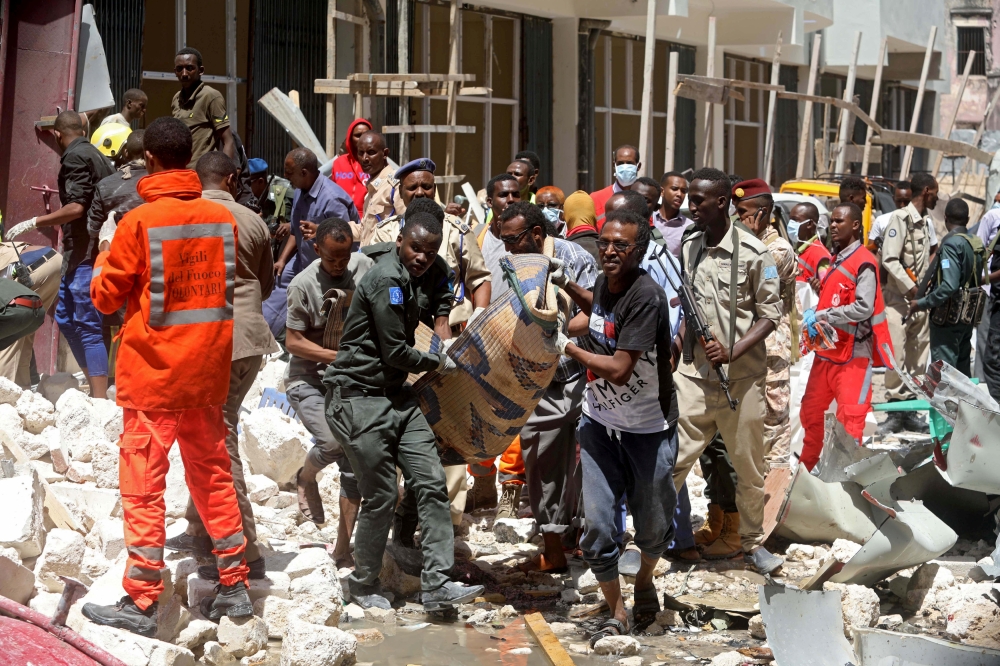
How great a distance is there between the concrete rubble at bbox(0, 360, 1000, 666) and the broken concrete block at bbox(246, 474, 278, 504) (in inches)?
0.5

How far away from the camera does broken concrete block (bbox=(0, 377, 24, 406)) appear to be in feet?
A: 23.0

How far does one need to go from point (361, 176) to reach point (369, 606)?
4.13 m

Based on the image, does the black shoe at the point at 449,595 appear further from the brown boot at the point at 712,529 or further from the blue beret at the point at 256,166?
the blue beret at the point at 256,166

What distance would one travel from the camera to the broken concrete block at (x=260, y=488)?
6734 mm

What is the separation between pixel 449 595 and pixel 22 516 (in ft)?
6.19

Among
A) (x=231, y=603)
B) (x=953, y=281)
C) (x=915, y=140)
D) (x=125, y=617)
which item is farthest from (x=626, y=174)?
(x=915, y=140)

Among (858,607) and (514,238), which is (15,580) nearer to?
(514,238)

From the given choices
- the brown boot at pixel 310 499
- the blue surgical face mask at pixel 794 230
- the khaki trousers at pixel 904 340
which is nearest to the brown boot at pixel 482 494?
the brown boot at pixel 310 499

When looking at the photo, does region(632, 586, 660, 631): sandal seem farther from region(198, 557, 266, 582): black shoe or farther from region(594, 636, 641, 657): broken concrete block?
region(198, 557, 266, 582): black shoe

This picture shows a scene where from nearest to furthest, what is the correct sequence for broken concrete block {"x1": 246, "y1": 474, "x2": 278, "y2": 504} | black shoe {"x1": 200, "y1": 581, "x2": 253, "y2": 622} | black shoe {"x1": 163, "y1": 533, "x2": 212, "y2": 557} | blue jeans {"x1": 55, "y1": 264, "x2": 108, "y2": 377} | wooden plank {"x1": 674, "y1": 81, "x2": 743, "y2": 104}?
black shoe {"x1": 200, "y1": 581, "x2": 253, "y2": 622} → black shoe {"x1": 163, "y1": 533, "x2": 212, "y2": 557} → broken concrete block {"x1": 246, "y1": 474, "x2": 278, "y2": 504} → blue jeans {"x1": 55, "y1": 264, "x2": 108, "y2": 377} → wooden plank {"x1": 674, "y1": 81, "x2": 743, "y2": 104}

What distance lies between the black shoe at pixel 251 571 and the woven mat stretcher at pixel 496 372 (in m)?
0.99

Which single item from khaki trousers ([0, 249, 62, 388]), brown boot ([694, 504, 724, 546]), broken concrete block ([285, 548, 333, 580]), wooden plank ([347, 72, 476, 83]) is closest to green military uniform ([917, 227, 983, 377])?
brown boot ([694, 504, 724, 546])

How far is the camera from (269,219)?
952cm

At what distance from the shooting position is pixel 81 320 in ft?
25.8
